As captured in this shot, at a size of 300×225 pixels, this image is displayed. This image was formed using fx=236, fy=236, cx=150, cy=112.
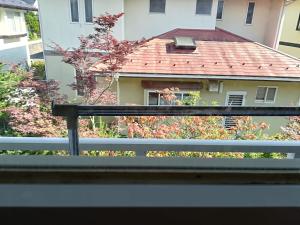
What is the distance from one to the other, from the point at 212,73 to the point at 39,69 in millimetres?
1862

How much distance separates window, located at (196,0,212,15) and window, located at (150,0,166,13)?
2.03 ft

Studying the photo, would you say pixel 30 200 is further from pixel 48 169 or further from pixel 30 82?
pixel 30 82

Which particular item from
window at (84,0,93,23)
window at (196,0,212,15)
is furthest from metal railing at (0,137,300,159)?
window at (196,0,212,15)

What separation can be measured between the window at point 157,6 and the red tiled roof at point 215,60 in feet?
1.94

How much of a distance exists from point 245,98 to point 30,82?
2082 millimetres

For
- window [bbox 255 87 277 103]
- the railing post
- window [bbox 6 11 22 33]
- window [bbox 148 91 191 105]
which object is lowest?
window [bbox 148 91 191 105]

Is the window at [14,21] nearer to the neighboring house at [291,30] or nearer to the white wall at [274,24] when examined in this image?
the neighboring house at [291,30]

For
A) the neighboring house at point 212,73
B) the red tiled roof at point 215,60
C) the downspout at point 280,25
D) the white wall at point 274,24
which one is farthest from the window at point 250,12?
the neighboring house at point 212,73

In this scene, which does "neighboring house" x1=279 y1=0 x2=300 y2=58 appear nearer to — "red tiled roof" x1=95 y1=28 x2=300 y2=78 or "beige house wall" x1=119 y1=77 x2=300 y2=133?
"red tiled roof" x1=95 y1=28 x2=300 y2=78

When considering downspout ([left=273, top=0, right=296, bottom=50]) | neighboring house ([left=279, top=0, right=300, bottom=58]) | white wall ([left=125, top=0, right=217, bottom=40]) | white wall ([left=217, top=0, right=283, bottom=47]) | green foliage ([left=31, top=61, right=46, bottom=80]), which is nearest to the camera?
green foliage ([left=31, top=61, right=46, bottom=80])

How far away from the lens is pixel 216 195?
11.6 inches

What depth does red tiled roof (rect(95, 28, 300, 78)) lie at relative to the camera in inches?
109

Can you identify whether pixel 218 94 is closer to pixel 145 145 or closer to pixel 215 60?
pixel 215 60

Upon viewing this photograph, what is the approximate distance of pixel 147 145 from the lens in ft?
2.10
